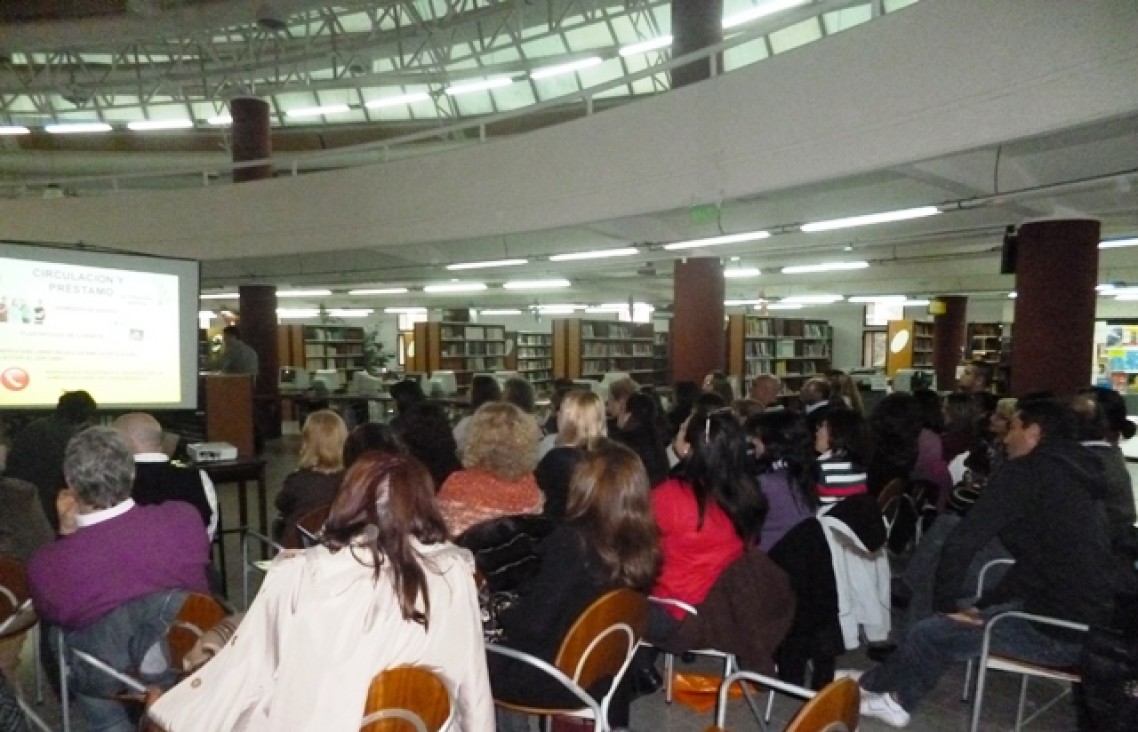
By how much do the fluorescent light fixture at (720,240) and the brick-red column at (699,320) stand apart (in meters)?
0.36

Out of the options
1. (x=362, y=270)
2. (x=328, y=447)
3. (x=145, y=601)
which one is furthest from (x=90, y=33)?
(x=145, y=601)

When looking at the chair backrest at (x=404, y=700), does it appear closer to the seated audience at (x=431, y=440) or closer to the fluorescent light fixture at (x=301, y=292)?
the seated audience at (x=431, y=440)

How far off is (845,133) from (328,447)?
13.3 feet

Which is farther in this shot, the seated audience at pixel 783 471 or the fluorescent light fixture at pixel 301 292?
the fluorescent light fixture at pixel 301 292

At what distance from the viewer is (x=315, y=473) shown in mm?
3980

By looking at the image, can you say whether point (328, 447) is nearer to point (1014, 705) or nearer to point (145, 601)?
point (145, 601)

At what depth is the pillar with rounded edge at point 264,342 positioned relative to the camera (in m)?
11.9

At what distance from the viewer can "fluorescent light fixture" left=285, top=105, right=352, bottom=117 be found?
1627 centimetres

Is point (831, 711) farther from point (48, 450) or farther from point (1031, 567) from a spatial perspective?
point (48, 450)

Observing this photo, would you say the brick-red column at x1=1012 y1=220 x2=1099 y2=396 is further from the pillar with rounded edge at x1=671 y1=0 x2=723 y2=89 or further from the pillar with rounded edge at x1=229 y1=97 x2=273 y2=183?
the pillar with rounded edge at x1=229 y1=97 x2=273 y2=183

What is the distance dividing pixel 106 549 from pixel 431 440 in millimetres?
2274

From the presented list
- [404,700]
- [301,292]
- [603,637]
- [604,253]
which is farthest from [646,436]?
[301,292]

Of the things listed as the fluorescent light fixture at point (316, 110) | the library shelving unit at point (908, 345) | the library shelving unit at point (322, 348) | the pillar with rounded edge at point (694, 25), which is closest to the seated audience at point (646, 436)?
the pillar with rounded edge at point (694, 25)

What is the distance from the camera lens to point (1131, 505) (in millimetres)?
3377
